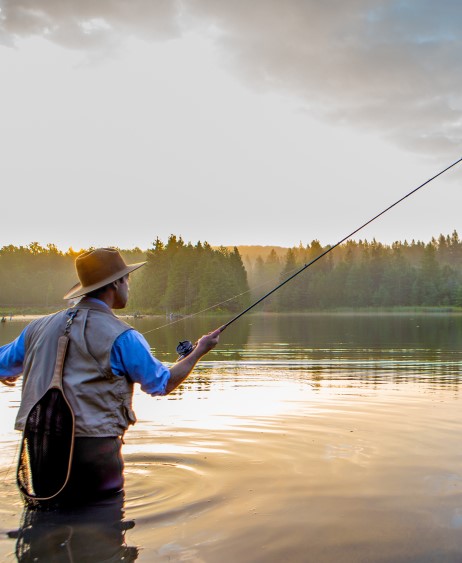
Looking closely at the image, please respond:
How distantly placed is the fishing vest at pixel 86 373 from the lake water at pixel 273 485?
0.82 m

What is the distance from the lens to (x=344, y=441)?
8.25 m

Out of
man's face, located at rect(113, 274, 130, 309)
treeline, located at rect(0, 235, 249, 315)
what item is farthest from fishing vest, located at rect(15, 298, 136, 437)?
treeline, located at rect(0, 235, 249, 315)

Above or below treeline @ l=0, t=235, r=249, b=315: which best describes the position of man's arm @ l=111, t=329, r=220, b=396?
below

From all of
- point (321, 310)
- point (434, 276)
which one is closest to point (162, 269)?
point (321, 310)

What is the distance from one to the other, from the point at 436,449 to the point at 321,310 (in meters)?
156

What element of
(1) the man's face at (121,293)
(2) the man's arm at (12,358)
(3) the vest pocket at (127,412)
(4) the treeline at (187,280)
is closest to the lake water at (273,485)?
(3) the vest pocket at (127,412)

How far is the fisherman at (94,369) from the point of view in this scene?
15.0 ft

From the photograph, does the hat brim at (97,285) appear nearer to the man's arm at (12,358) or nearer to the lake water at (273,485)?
the man's arm at (12,358)

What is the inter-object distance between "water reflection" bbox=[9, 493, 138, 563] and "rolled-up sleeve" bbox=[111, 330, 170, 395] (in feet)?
3.67

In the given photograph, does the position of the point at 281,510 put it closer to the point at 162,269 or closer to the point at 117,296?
the point at 117,296

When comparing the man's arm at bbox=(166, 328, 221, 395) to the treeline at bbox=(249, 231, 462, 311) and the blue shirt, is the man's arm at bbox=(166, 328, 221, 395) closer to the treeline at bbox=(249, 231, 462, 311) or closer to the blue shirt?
the blue shirt

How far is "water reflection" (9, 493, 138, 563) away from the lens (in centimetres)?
443

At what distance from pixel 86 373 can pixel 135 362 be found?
0.35m

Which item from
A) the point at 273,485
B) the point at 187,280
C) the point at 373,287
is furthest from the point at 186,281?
the point at 273,485
